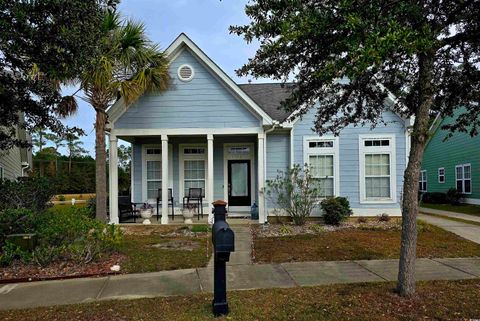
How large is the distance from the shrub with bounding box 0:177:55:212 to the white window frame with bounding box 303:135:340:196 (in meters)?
7.93

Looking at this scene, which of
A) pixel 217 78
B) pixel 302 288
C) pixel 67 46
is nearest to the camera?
pixel 67 46

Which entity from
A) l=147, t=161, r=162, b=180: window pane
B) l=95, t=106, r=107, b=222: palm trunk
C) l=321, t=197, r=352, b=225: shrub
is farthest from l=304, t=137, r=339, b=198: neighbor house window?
l=95, t=106, r=107, b=222: palm trunk

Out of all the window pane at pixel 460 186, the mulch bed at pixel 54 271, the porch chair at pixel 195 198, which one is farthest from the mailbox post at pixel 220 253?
the window pane at pixel 460 186

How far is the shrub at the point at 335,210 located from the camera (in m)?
11.6

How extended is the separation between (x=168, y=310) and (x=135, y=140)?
32.0 ft

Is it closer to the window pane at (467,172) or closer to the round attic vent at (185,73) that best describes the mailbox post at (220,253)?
the round attic vent at (185,73)

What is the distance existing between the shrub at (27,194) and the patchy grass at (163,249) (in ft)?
7.89

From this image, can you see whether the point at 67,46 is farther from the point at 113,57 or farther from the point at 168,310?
the point at 113,57

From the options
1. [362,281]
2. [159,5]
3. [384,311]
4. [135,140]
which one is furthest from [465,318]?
[135,140]

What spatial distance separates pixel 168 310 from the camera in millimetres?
4516

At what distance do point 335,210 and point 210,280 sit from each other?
260 inches

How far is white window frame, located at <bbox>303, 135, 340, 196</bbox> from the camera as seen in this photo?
1245 centimetres

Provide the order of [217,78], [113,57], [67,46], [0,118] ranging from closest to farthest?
[67,46], [0,118], [113,57], [217,78]

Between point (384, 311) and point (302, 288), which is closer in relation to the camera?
point (384, 311)
